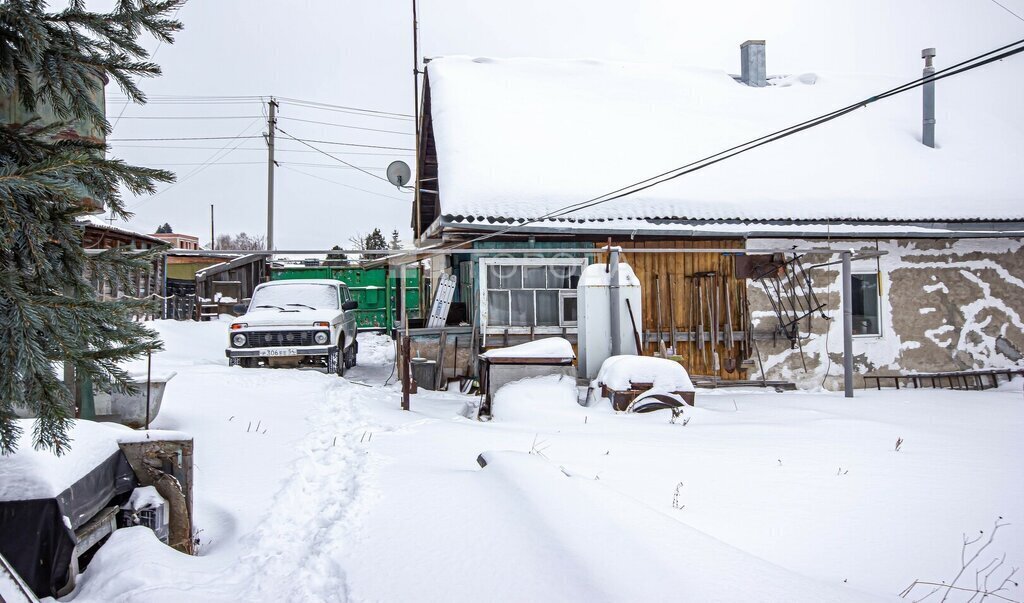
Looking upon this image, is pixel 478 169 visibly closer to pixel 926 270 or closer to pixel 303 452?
pixel 303 452

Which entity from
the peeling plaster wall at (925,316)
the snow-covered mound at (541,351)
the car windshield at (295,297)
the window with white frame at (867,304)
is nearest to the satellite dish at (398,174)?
the car windshield at (295,297)

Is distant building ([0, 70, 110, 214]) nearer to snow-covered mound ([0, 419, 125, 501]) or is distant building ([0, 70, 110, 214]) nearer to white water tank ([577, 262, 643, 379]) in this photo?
snow-covered mound ([0, 419, 125, 501])

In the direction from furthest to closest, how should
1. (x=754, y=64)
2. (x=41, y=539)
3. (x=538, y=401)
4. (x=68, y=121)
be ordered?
(x=754, y=64), (x=538, y=401), (x=68, y=121), (x=41, y=539)

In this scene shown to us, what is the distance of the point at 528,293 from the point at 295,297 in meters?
4.37

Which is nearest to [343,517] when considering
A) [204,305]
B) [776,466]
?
[776,466]

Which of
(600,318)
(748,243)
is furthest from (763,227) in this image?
(600,318)

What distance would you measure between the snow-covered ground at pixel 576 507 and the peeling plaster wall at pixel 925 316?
393 cm

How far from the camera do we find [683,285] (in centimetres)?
1050

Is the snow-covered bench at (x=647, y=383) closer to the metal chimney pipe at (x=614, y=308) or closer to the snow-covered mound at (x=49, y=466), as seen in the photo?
the metal chimney pipe at (x=614, y=308)

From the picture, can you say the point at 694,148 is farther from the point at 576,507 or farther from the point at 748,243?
the point at 576,507

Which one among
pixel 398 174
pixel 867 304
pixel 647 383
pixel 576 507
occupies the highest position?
pixel 398 174

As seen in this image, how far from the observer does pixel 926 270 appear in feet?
35.3

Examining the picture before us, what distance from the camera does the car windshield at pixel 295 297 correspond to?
37.0 ft

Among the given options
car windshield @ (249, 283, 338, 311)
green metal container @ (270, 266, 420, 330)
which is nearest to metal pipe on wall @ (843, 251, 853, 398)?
car windshield @ (249, 283, 338, 311)
